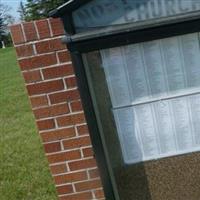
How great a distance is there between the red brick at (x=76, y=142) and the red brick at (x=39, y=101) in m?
0.32

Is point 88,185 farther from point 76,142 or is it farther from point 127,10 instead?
point 127,10

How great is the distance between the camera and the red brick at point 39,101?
3.59m

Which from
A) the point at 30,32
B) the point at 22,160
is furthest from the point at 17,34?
the point at 22,160

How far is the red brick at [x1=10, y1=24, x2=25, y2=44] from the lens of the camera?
3447 millimetres

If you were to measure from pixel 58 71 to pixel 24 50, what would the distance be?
272 mm

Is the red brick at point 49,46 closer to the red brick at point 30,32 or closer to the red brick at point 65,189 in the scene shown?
the red brick at point 30,32

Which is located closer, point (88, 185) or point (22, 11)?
point (88, 185)

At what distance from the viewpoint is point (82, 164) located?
12.2 feet

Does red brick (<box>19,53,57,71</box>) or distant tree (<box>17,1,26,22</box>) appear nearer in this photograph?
red brick (<box>19,53,57,71</box>)

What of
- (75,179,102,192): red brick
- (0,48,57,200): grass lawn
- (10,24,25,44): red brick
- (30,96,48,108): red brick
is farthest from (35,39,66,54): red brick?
(0,48,57,200): grass lawn

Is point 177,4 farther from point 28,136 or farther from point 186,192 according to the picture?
point 28,136

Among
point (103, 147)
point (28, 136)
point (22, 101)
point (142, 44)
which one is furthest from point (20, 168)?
point (22, 101)

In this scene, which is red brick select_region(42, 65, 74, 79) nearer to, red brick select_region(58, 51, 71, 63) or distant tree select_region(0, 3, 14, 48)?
red brick select_region(58, 51, 71, 63)

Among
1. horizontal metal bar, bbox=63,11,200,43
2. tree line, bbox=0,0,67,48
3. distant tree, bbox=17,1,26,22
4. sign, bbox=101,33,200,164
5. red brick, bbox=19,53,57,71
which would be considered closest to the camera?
horizontal metal bar, bbox=63,11,200,43
